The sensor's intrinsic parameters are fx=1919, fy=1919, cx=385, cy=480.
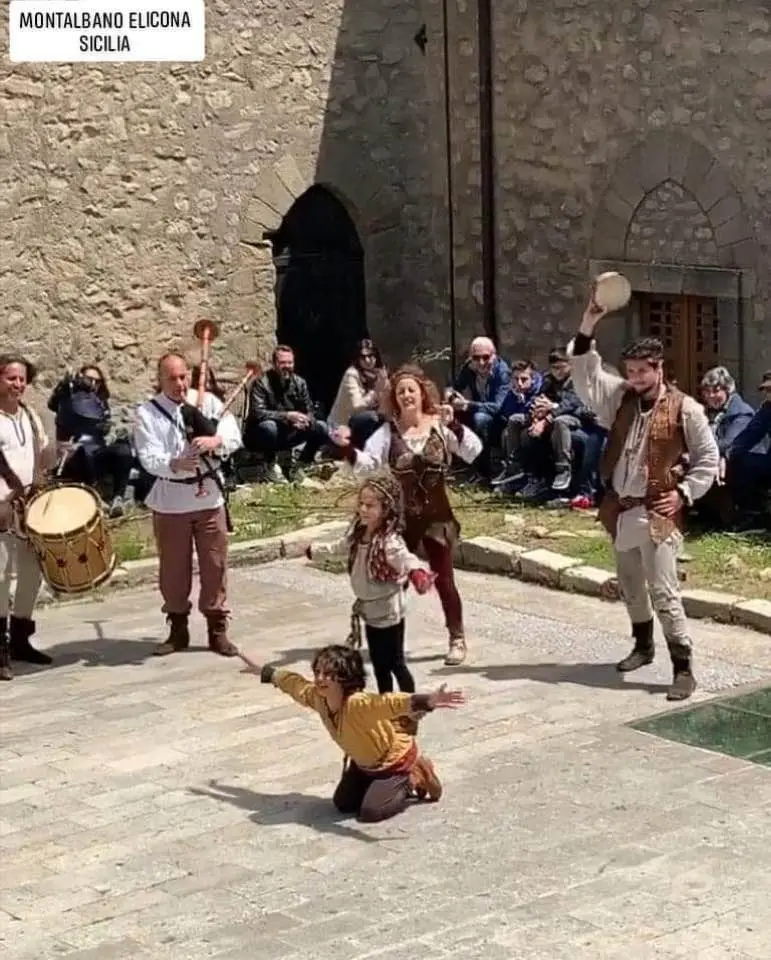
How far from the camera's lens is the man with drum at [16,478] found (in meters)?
9.77

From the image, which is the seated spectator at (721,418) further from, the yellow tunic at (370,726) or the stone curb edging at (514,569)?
the yellow tunic at (370,726)

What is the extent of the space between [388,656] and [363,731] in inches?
45.9

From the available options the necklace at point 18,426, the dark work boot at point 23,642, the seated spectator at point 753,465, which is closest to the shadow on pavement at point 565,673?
the dark work boot at point 23,642

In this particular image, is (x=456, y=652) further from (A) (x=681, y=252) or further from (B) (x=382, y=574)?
(A) (x=681, y=252)

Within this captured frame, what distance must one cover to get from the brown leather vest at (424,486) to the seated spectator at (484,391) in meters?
4.40

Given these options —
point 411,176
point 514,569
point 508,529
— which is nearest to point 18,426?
point 514,569

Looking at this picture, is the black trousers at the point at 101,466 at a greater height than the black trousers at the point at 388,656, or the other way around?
the black trousers at the point at 101,466

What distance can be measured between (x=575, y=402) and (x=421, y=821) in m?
6.40

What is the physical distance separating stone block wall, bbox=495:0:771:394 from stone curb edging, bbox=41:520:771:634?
286 cm

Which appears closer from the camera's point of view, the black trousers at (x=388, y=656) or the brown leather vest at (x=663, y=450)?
the black trousers at (x=388, y=656)

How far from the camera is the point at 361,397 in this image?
14414 millimetres

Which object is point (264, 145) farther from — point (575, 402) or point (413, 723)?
point (413, 723)

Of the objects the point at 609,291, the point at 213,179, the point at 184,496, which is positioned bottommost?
the point at 184,496

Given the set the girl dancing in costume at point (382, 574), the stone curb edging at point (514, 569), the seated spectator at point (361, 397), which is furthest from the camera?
the seated spectator at point (361, 397)
